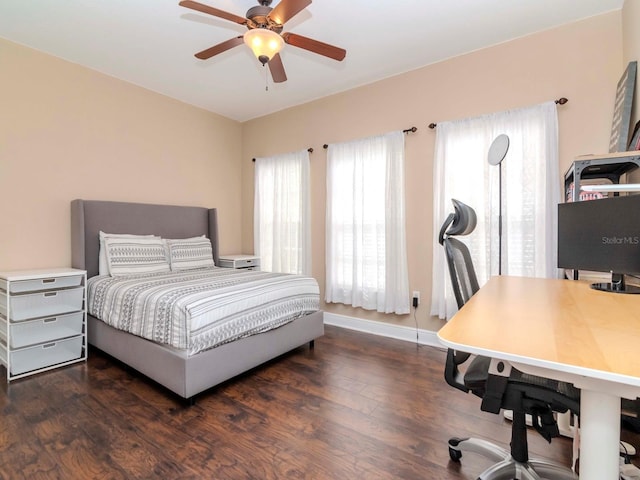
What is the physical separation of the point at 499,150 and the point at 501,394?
1800 mm

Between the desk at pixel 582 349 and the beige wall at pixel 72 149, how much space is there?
3551mm

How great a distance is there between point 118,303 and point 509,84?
368 cm

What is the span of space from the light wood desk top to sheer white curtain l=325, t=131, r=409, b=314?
1.88 m

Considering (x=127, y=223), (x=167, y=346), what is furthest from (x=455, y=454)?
(x=127, y=223)

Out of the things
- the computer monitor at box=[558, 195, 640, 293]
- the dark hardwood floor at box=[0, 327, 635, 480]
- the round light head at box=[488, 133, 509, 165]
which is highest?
the round light head at box=[488, 133, 509, 165]

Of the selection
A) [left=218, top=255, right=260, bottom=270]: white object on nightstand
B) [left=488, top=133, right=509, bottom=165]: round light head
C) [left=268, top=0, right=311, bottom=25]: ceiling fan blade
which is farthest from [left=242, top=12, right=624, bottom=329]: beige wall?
[left=268, top=0, right=311, bottom=25]: ceiling fan blade

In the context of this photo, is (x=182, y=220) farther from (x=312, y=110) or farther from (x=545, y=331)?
(x=545, y=331)

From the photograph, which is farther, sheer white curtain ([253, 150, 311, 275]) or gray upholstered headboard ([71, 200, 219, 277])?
sheer white curtain ([253, 150, 311, 275])

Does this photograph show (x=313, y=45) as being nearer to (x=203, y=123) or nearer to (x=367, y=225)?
(x=367, y=225)

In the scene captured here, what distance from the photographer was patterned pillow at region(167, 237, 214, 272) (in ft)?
11.3

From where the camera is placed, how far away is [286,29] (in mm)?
2531

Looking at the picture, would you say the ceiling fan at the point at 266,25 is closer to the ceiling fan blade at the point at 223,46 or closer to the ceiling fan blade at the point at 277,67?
the ceiling fan blade at the point at 223,46

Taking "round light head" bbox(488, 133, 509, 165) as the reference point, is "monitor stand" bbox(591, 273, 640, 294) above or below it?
below

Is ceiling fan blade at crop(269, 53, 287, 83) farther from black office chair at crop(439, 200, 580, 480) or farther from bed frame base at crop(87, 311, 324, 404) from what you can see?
bed frame base at crop(87, 311, 324, 404)
